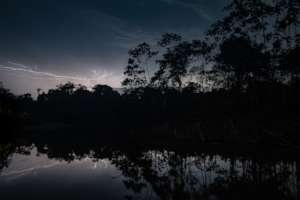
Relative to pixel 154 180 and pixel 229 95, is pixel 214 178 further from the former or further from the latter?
pixel 229 95

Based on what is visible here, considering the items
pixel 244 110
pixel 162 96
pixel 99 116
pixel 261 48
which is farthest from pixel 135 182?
pixel 99 116

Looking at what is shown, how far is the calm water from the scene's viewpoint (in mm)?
12406

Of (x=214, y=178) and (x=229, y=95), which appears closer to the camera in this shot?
(x=214, y=178)

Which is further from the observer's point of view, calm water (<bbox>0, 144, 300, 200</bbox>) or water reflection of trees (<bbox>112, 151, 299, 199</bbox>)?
calm water (<bbox>0, 144, 300, 200</bbox>)

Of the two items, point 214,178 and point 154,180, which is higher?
point 214,178

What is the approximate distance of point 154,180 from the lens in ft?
53.0

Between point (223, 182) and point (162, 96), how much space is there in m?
61.1

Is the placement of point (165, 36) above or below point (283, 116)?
above

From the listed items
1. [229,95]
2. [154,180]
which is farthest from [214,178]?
[229,95]

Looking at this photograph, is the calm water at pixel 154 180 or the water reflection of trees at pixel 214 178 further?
the calm water at pixel 154 180

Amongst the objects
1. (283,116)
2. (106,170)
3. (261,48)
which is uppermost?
(261,48)

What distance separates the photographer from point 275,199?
1094 centimetres

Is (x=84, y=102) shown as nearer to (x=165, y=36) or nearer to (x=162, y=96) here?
(x=162, y=96)

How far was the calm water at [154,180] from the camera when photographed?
12.4 meters
